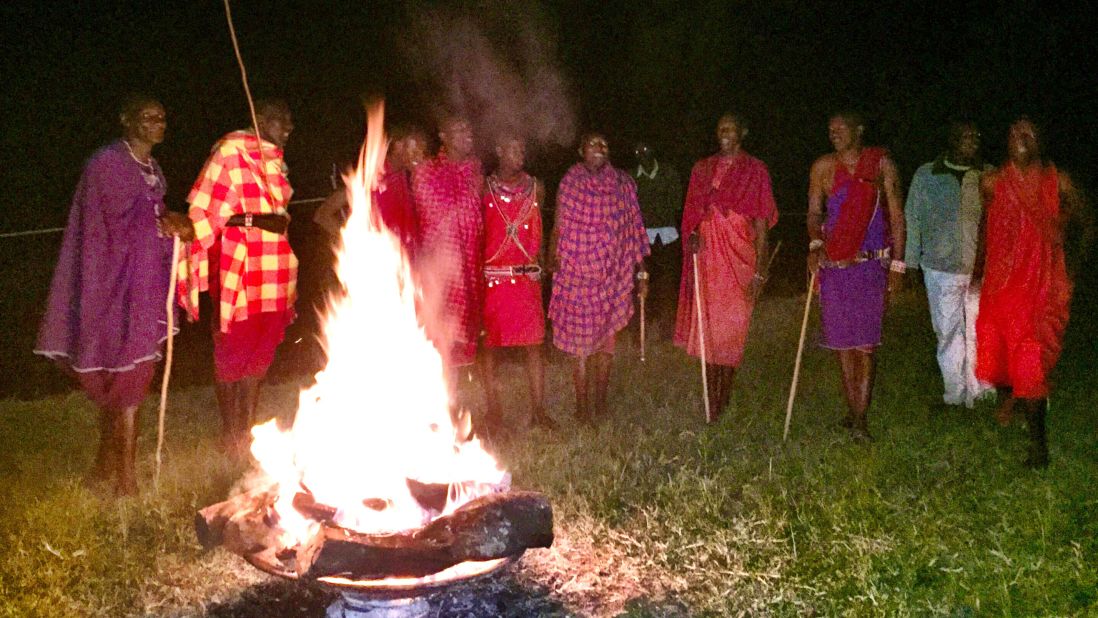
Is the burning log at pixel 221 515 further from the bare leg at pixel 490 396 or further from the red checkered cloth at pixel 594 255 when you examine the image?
the red checkered cloth at pixel 594 255

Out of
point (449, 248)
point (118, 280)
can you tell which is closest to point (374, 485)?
point (118, 280)

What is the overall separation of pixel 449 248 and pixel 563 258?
0.81 meters

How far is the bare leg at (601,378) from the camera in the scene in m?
6.73

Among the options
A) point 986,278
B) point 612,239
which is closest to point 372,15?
point 612,239

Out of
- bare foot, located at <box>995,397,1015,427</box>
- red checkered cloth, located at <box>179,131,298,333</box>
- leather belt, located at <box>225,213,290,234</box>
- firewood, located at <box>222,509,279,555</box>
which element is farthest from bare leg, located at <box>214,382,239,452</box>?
bare foot, located at <box>995,397,1015,427</box>

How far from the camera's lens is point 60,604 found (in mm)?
4066

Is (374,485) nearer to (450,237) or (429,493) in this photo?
(429,493)

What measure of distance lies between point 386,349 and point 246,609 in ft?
4.47

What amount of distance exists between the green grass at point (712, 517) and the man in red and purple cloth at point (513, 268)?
46 centimetres

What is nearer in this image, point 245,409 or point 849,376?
point 245,409

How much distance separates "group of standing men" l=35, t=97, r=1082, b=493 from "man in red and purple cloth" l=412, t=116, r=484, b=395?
0.01 m

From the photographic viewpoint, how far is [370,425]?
4.30 m

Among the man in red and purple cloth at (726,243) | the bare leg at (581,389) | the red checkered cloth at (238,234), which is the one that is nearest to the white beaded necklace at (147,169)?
the red checkered cloth at (238,234)

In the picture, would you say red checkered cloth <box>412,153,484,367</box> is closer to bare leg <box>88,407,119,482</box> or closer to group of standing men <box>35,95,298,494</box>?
group of standing men <box>35,95,298,494</box>
